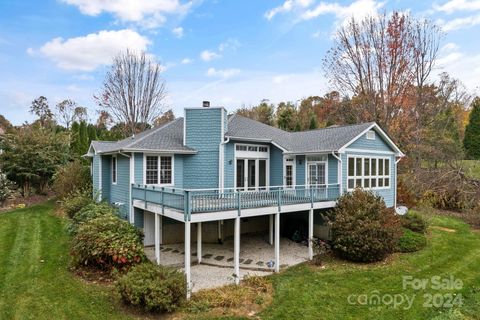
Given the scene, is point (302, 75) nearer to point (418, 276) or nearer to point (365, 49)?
A: point (365, 49)

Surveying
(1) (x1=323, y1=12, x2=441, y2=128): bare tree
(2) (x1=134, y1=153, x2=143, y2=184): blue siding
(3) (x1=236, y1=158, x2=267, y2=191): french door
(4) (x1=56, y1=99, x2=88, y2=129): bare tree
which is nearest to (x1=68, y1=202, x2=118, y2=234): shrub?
(2) (x1=134, y1=153, x2=143, y2=184): blue siding

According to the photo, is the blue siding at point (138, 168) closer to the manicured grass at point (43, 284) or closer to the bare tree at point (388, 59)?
the manicured grass at point (43, 284)

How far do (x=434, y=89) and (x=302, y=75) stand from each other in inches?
436

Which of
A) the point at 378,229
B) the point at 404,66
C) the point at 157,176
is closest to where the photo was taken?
the point at 378,229

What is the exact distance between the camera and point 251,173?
1522 cm

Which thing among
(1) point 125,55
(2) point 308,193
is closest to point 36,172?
(1) point 125,55

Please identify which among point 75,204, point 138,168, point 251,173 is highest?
point 138,168

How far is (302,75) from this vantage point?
24625mm

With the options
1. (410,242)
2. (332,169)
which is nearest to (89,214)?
(332,169)

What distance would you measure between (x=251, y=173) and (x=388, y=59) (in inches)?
604

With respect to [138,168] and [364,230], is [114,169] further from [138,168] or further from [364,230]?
[364,230]

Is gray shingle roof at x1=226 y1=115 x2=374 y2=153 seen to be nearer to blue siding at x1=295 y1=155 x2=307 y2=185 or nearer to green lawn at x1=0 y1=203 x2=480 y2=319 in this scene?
blue siding at x1=295 y1=155 x2=307 y2=185

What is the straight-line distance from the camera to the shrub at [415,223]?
13977 millimetres

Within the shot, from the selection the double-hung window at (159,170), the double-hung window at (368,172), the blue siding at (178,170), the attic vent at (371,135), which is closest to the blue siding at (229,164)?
the blue siding at (178,170)
